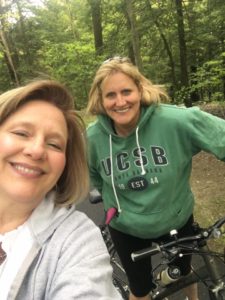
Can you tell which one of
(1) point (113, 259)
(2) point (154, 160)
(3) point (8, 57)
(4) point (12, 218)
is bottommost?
(1) point (113, 259)

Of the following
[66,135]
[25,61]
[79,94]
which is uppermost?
[66,135]

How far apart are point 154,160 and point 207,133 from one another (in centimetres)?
39

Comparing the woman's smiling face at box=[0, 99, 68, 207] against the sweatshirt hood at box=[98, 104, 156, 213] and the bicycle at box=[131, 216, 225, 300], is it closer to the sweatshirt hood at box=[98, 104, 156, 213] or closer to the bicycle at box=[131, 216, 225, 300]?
the bicycle at box=[131, 216, 225, 300]

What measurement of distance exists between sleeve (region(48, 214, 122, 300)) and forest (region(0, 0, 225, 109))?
642 centimetres

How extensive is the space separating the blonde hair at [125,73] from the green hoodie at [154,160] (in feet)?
0.26

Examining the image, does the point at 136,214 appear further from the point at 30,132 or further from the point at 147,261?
the point at 30,132

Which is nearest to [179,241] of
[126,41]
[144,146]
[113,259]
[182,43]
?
[144,146]

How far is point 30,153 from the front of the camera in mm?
1677

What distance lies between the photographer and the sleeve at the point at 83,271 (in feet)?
4.64

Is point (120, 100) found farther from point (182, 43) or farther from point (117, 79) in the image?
point (182, 43)

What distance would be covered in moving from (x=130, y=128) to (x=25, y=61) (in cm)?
1911

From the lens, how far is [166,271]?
313cm

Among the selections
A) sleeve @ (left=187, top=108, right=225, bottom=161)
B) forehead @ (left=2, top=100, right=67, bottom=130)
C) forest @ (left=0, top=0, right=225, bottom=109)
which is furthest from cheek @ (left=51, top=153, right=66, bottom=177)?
forest @ (left=0, top=0, right=225, bottom=109)

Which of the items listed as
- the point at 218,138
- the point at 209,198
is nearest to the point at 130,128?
the point at 218,138
